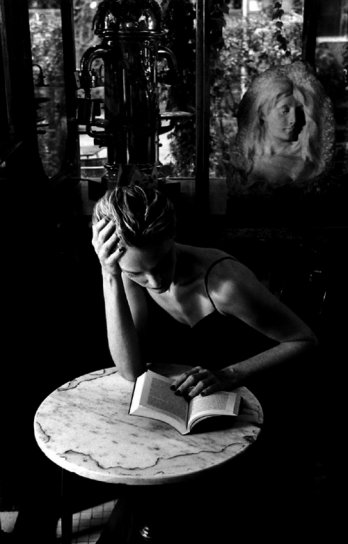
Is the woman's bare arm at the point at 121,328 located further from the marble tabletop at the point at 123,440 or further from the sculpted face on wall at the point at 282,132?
the sculpted face on wall at the point at 282,132

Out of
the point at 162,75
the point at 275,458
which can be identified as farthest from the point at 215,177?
the point at 275,458

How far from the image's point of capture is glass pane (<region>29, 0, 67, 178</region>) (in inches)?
140

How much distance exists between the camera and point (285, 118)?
356cm

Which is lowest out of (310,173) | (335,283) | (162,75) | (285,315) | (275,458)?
(275,458)

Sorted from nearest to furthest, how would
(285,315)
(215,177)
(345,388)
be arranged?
(285,315) < (345,388) < (215,177)

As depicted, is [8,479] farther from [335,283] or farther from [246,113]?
[246,113]

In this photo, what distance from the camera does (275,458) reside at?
8.10ft

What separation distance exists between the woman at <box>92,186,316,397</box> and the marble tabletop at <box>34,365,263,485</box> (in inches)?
5.0

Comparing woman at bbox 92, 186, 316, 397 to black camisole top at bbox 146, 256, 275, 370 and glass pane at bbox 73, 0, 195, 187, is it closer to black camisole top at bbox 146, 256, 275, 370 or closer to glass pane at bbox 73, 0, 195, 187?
black camisole top at bbox 146, 256, 275, 370

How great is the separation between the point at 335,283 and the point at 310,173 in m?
0.64

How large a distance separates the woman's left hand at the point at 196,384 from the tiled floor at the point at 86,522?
967mm

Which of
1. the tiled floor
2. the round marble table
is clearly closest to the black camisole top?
the round marble table

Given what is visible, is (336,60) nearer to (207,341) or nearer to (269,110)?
(269,110)

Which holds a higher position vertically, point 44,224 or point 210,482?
point 44,224
